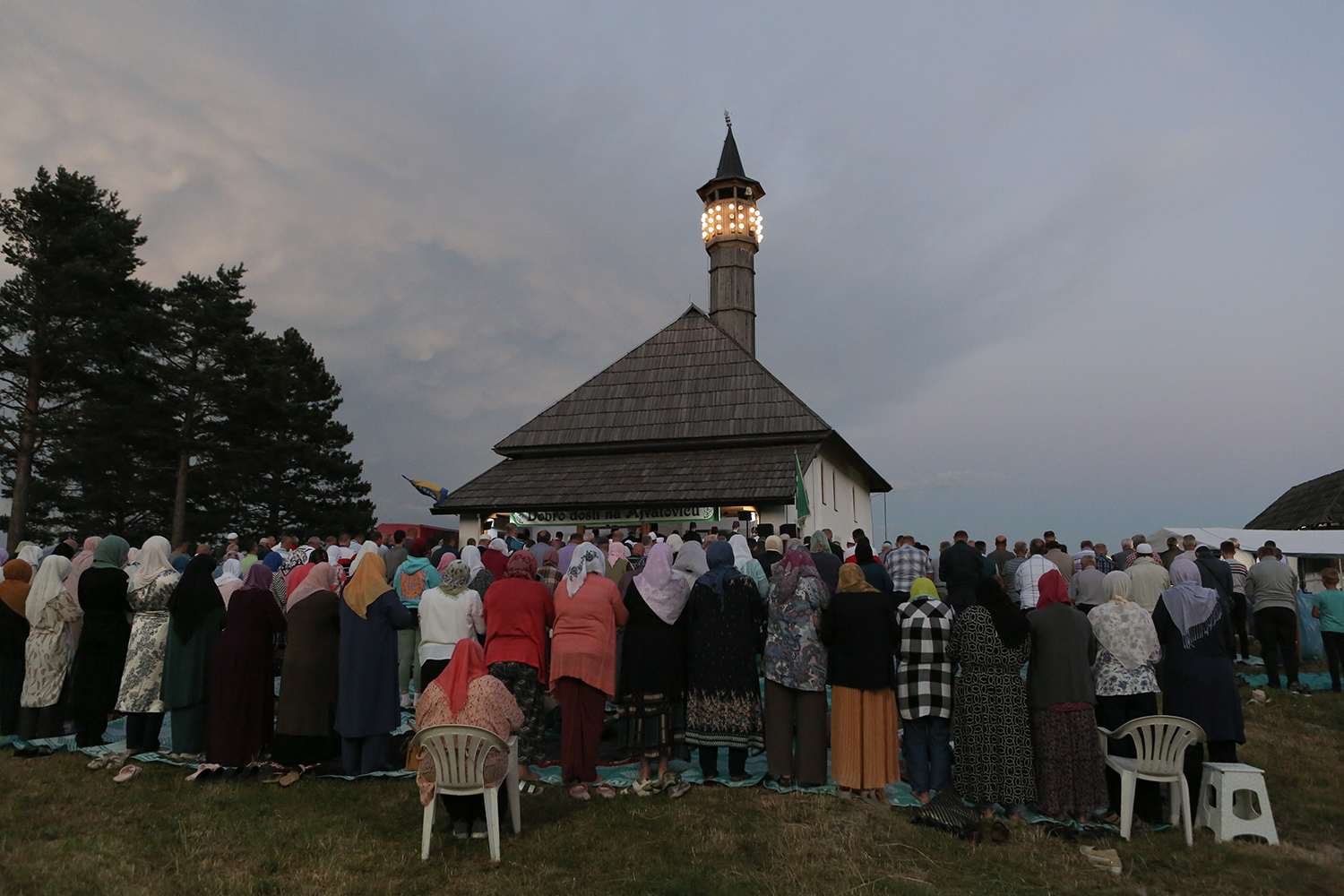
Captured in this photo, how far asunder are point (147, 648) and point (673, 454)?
17.2 meters

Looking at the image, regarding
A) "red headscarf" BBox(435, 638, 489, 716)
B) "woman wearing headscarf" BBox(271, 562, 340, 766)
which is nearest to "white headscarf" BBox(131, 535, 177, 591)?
"woman wearing headscarf" BBox(271, 562, 340, 766)

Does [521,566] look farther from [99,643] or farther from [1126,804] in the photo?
[1126,804]

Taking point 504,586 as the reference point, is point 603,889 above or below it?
below

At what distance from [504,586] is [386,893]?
2.30m

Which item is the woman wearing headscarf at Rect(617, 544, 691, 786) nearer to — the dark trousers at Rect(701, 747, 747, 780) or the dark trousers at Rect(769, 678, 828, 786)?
the dark trousers at Rect(701, 747, 747, 780)

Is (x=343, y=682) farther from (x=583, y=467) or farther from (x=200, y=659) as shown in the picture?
(x=583, y=467)

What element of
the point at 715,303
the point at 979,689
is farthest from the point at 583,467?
the point at 979,689

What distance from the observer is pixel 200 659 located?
6.98 meters

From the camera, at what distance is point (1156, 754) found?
18.6 ft

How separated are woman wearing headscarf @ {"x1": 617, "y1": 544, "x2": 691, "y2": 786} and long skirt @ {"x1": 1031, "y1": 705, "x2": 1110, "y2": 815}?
2751mm

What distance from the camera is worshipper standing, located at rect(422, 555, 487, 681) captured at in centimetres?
674

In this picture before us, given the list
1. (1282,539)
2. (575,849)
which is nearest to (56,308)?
(575,849)

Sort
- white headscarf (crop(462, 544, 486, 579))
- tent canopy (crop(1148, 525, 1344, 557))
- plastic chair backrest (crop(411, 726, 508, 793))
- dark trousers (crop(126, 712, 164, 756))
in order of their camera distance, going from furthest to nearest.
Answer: tent canopy (crop(1148, 525, 1344, 557)), white headscarf (crop(462, 544, 486, 579)), dark trousers (crop(126, 712, 164, 756)), plastic chair backrest (crop(411, 726, 508, 793))

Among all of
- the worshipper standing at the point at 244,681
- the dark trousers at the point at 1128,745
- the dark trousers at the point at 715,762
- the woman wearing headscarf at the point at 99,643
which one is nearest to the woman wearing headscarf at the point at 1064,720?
the dark trousers at the point at 1128,745
